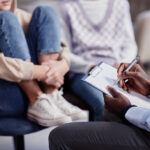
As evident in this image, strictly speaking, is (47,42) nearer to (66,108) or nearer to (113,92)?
(66,108)

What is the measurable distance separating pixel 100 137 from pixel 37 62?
0.59 metres

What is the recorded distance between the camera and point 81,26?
1629 mm

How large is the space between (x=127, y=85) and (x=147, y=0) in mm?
1700

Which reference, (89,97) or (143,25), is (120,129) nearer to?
(89,97)

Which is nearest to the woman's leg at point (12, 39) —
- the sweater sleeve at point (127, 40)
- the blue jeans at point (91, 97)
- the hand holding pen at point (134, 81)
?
the blue jeans at point (91, 97)

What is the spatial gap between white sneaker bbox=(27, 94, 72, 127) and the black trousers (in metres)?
0.23

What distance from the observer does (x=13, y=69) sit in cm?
108

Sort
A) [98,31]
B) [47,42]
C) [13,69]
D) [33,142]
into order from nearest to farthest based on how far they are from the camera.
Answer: [13,69] → [47,42] → [33,142] → [98,31]

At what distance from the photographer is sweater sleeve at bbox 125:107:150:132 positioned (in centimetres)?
79

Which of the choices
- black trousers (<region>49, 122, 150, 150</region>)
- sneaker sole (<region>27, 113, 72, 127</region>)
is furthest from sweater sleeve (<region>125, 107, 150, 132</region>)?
sneaker sole (<region>27, 113, 72, 127</region>)

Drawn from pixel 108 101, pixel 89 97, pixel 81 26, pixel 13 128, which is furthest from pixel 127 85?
pixel 81 26

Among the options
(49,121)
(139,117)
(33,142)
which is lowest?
(33,142)

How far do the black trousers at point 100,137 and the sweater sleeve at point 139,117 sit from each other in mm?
26

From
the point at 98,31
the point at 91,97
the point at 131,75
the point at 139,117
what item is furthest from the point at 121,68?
the point at 98,31
